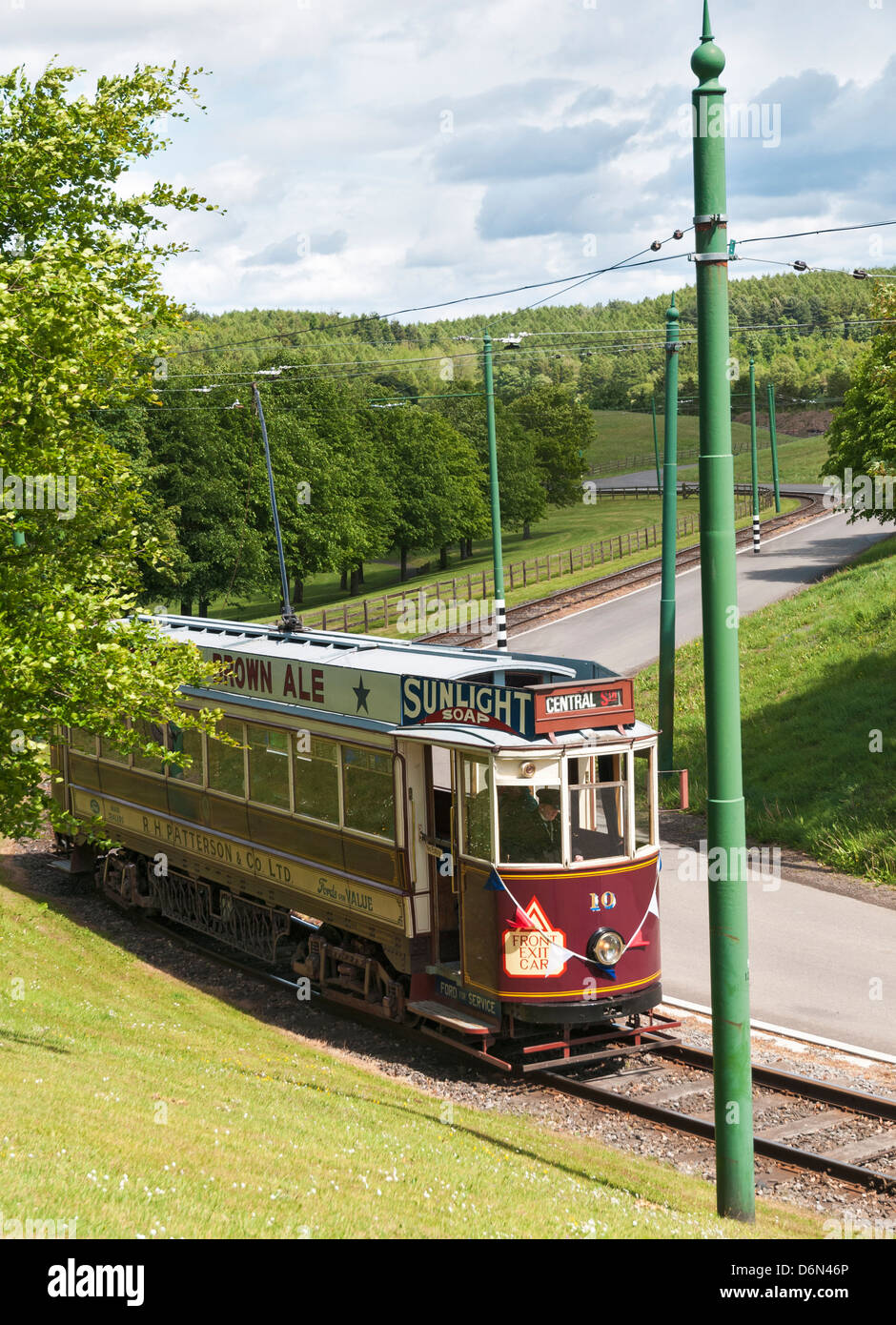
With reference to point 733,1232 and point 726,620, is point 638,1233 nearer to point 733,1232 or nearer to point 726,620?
point 733,1232

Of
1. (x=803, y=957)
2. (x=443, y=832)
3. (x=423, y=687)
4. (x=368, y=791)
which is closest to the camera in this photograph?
(x=423, y=687)

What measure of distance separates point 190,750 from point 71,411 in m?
6.41

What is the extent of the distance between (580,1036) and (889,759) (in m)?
10.5

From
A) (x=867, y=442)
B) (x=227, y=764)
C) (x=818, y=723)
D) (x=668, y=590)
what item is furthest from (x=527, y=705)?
(x=867, y=442)

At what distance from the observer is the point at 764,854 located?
20.0 metres

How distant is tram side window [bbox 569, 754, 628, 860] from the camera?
39.5 ft

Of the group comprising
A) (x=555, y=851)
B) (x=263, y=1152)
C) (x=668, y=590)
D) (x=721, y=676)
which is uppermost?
(x=721, y=676)

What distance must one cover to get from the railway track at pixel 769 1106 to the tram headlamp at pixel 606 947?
1.13 meters

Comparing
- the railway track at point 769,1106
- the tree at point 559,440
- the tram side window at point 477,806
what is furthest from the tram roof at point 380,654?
the tree at point 559,440

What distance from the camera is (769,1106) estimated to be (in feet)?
38.2

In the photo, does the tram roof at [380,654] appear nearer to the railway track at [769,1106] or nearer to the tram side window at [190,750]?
the tram side window at [190,750]

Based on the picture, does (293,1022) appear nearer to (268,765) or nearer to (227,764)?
(268,765)
